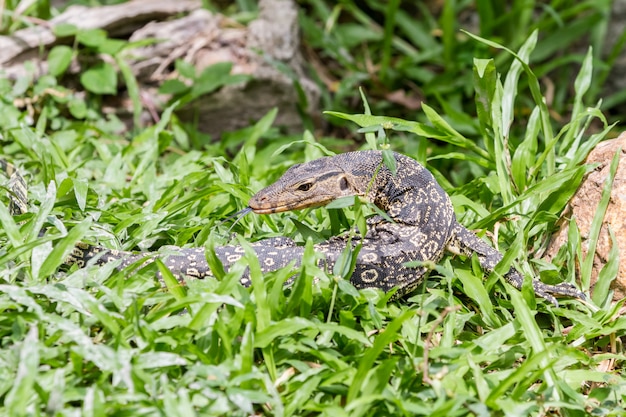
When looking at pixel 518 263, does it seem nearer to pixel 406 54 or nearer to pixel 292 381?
pixel 292 381

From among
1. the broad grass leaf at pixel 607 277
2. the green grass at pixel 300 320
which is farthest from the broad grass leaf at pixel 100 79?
the broad grass leaf at pixel 607 277

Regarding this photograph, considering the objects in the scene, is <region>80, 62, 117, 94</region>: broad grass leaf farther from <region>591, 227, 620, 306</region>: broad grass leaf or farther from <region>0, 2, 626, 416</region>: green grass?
<region>591, 227, 620, 306</region>: broad grass leaf

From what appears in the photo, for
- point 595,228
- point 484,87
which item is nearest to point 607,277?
point 595,228

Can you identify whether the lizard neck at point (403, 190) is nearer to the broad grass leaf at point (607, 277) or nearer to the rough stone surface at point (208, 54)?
the broad grass leaf at point (607, 277)

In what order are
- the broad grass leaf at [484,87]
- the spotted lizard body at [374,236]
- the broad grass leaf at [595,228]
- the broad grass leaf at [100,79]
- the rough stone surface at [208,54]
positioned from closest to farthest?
the spotted lizard body at [374,236]
the broad grass leaf at [595,228]
the broad grass leaf at [484,87]
the broad grass leaf at [100,79]
the rough stone surface at [208,54]

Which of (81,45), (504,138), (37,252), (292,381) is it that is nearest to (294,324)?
(292,381)

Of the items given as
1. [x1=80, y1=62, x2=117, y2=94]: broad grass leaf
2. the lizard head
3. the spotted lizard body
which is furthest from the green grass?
[x1=80, y1=62, x2=117, y2=94]: broad grass leaf
